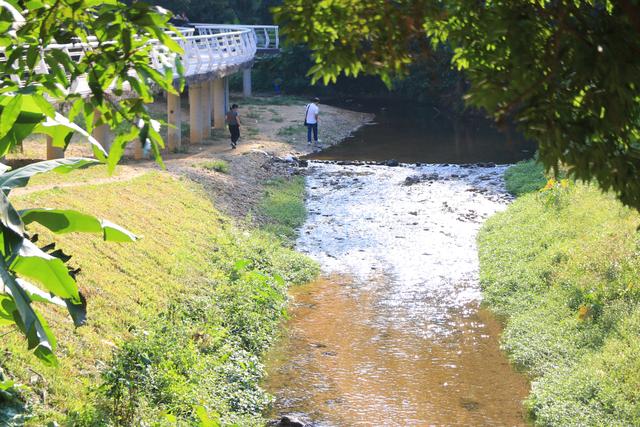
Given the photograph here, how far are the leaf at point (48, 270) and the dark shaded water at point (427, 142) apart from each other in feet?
79.9

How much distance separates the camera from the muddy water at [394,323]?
42.3 ft

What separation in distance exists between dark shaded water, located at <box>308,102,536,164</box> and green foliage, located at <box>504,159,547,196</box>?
1.25m

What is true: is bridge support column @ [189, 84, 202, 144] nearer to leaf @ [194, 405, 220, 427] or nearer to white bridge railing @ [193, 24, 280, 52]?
white bridge railing @ [193, 24, 280, 52]

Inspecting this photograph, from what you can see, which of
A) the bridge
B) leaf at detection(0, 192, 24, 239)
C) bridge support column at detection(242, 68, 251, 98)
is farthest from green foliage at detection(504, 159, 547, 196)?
bridge support column at detection(242, 68, 251, 98)

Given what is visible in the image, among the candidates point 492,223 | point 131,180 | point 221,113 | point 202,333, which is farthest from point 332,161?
point 202,333

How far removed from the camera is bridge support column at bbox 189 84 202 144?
103 ft

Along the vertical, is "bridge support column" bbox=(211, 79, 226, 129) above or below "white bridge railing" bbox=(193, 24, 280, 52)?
below

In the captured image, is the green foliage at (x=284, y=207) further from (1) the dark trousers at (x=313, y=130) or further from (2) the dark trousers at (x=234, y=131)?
(1) the dark trousers at (x=313, y=130)

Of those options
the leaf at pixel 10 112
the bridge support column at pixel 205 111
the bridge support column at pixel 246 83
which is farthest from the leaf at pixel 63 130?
the bridge support column at pixel 246 83

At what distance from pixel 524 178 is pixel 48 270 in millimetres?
22535

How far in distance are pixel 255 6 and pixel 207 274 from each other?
4172 centimetres

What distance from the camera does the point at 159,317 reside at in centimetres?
1360

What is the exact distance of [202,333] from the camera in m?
13.6

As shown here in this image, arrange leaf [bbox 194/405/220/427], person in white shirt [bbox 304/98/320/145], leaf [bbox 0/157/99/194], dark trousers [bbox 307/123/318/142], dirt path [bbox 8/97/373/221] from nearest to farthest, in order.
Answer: leaf [bbox 0/157/99/194] → leaf [bbox 194/405/220/427] → dirt path [bbox 8/97/373/221] → person in white shirt [bbox 304/98/320/145] → dark trousers [bbox 307/123/318/142]
